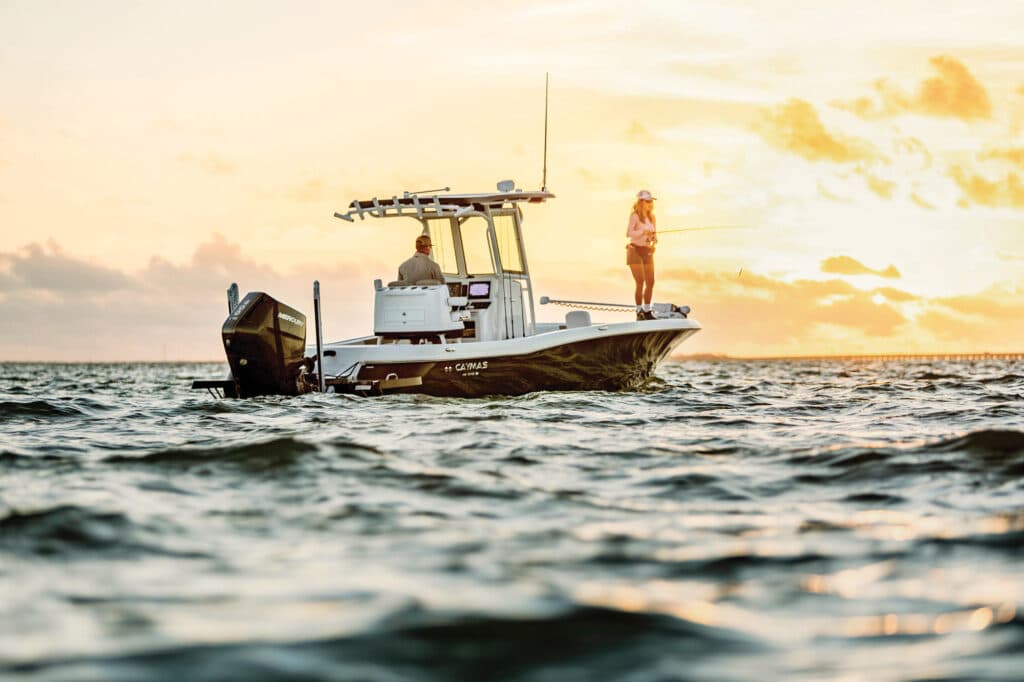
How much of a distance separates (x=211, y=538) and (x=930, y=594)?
122 inches

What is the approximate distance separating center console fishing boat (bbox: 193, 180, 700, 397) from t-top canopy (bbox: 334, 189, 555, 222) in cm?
2

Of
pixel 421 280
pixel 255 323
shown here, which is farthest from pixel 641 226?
pixel 255 323

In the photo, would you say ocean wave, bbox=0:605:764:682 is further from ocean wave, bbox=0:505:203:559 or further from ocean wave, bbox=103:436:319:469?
ocean wave, bbox=103:436:319:469

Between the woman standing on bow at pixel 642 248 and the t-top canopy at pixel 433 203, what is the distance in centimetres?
146

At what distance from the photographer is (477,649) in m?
3.37

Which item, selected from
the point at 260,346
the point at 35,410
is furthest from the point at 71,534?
the point at 35,410

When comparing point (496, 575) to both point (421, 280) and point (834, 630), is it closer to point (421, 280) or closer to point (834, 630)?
point (834, 630)

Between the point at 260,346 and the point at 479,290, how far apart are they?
14.1ft

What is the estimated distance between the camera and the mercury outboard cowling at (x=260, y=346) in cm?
1330

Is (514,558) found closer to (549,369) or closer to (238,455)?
(238,455)

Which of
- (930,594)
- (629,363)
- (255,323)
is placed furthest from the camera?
(629,363)

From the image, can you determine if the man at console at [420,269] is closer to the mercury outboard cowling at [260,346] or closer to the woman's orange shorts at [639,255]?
the mercury outboard cowling at [260,346]

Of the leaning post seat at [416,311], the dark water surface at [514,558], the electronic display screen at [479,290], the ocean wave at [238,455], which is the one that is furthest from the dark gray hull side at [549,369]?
the ocean wave at [238,455]

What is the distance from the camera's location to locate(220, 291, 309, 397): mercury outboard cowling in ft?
43.7
